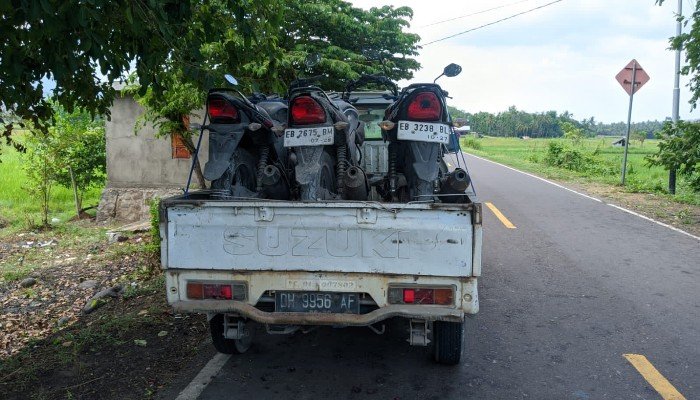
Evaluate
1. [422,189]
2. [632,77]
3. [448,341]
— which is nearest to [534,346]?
[448,341]

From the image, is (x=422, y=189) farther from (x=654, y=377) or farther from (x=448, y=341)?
(x=654, y=377)

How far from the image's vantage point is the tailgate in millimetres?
3438

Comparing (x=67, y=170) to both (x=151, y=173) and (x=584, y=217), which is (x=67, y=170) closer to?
(x=151, y=173)

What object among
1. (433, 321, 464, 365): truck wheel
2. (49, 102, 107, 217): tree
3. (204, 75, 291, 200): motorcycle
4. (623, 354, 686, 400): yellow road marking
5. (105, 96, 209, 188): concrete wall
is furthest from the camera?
(105, 96, 209, 188): concrete wall

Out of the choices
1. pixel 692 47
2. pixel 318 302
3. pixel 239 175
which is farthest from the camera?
pixel 692 47

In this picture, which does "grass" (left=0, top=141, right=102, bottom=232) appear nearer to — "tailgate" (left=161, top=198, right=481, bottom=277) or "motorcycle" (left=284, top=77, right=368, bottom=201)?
→ "motorcycle" (left=284, top=77, right=368, bottom=201)

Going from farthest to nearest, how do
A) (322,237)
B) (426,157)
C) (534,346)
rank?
(534,346)
(426,157)
(322,237)

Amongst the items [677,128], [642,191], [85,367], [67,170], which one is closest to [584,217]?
[677,128]

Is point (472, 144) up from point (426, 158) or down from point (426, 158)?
down

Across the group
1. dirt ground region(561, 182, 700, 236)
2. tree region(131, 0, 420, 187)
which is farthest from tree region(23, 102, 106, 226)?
dirt ground region(561, 182, 700, 236)

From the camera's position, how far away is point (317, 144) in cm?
417

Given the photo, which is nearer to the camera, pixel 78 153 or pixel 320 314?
pixel 320 314

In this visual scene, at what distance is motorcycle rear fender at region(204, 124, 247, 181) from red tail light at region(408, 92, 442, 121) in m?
1.31

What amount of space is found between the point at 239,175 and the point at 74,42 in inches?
60.1
